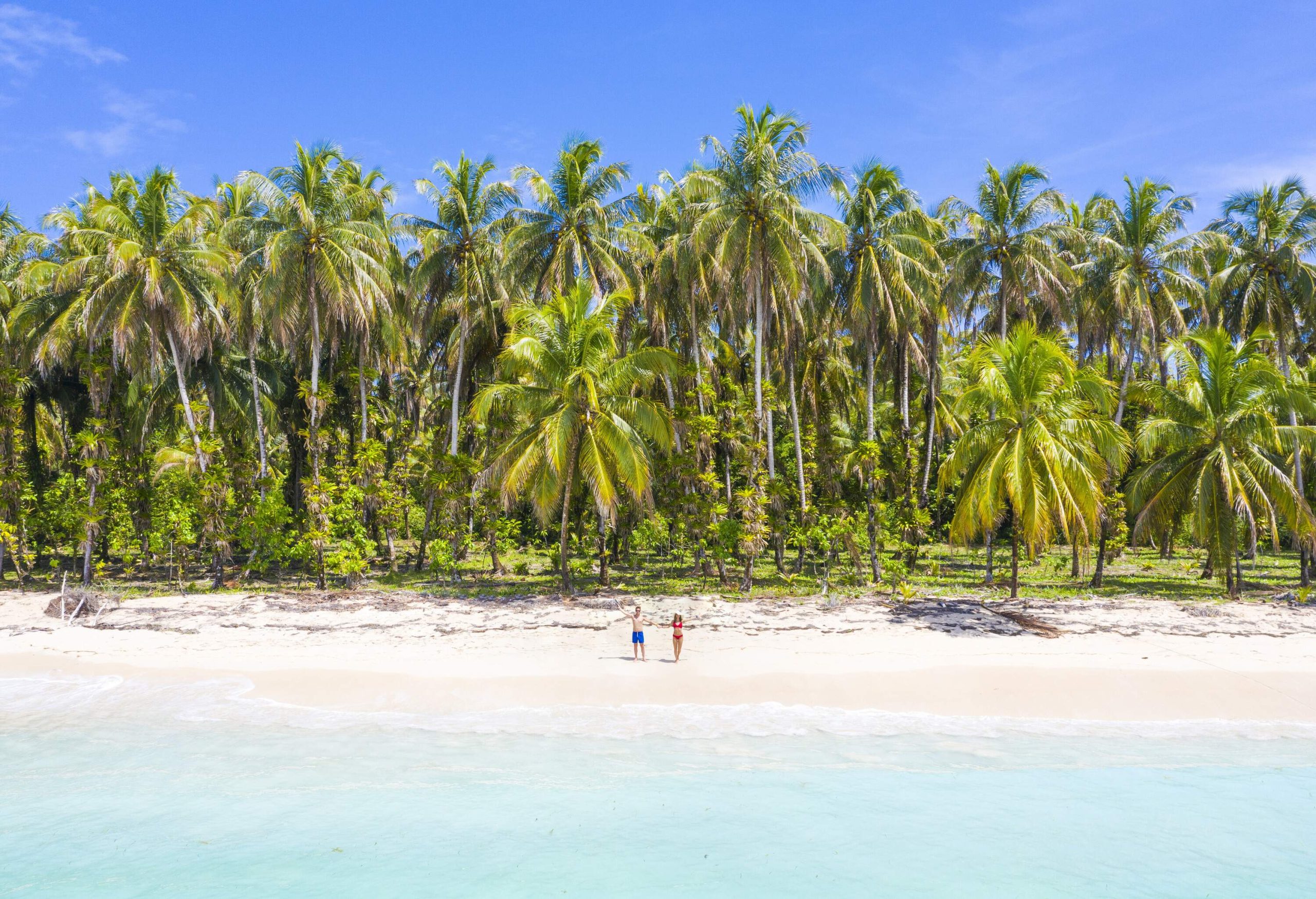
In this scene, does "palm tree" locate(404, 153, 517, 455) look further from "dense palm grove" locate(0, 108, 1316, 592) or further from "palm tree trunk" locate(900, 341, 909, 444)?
"palm tree trunk" locate(900, 341, 909, 444)

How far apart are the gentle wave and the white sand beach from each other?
281 mm

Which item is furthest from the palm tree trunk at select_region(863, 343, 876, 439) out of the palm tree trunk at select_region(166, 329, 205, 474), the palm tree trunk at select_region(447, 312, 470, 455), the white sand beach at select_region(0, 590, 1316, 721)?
the palm tree trunk at select_region(166, 329, 205, 474)

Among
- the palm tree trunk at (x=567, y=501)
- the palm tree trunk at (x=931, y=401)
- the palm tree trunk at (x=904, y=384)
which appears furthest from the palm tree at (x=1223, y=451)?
the palm tree trunk at (x=567, y=501)

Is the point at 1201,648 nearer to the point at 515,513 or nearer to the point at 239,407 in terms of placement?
the point at 515,513

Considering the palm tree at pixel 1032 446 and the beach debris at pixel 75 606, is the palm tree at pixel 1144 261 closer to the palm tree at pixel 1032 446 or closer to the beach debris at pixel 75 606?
the palm tree at pixel 1032 446

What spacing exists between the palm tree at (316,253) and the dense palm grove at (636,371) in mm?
115

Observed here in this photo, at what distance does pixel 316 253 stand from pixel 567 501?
10696mm

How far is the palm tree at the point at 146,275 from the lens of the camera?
22.2 meters

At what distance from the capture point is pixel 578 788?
34.6 feet

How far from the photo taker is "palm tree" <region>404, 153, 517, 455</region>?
25.7 m

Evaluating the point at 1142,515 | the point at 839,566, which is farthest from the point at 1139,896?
the point at 839,566

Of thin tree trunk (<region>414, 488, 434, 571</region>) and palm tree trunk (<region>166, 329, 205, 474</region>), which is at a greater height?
palm tree trunk (<region>166, 329, 205, 474</region>)

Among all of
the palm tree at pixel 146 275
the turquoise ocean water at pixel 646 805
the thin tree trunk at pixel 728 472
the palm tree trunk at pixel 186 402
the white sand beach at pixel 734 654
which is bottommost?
the turquoise ocean water at pixel 646 805

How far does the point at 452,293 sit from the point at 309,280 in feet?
14.9
